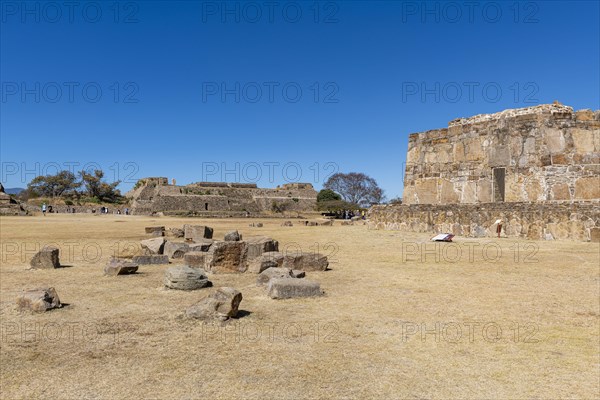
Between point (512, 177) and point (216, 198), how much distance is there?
44.9 metres

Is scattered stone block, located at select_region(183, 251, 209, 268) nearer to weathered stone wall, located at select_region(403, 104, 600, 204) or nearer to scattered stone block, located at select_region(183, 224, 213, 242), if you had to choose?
scattered stone block, located at select_region(183, 224, 213, 242)

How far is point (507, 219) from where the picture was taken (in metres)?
11.9

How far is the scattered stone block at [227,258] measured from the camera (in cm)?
832

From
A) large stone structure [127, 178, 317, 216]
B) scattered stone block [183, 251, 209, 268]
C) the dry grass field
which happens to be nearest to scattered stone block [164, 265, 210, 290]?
the dry grass field

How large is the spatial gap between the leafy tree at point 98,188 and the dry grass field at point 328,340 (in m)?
57.4

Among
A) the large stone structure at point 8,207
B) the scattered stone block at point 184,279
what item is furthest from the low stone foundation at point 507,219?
the large stone structure at point 8,207

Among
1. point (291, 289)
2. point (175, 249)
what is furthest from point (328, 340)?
point (175, 249)

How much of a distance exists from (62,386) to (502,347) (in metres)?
3.67

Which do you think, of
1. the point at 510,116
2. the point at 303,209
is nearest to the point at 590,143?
the point at 510,116

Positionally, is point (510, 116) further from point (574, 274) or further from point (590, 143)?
point (574, 274)

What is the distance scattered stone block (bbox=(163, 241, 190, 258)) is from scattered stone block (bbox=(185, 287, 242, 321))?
5745mm

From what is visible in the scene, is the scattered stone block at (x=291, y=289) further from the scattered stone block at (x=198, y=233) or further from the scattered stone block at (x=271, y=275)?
the scattered stone block at (x=198, y=233)

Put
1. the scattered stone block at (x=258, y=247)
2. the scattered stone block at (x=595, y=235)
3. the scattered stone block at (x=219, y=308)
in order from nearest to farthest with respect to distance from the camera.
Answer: the scattered stone block at (x=219, y=308), the scattered stone block at (x=258, y=247), the scattered stone block at (x=595, y=235)

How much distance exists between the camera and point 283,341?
14.0 feet
